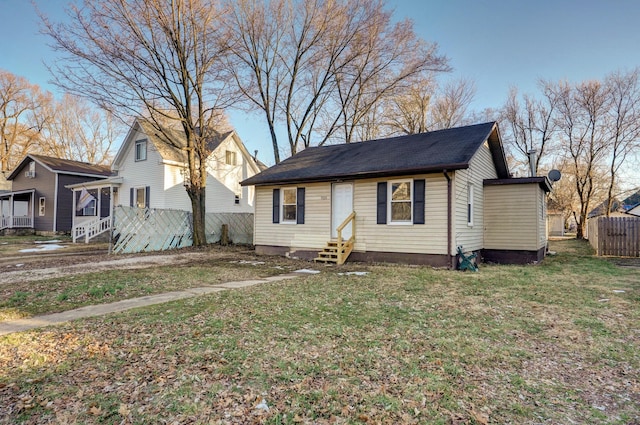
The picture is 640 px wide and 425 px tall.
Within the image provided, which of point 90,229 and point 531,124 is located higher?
point 531,124

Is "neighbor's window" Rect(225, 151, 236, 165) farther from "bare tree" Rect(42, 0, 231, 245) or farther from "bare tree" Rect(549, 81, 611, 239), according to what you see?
"bare tree" Rect(549, 81, 611, 239)

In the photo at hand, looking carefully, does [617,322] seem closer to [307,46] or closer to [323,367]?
[323,367]

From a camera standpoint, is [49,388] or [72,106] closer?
[49,388]

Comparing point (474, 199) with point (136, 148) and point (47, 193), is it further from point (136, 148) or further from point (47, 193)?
point (47, 193)

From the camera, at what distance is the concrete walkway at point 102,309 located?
184 inches

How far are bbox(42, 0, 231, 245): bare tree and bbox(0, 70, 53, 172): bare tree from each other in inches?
1153

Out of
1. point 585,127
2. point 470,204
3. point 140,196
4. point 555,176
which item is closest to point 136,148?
point 140,196

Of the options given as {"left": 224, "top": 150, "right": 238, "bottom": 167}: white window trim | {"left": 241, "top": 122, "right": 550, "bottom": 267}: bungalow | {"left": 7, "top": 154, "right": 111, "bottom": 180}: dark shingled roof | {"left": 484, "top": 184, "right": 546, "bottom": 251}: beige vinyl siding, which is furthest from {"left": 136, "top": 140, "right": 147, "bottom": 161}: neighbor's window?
{"left": 484, "top": 184, "right": 546, "bottom": 251}: beige vinyl siding

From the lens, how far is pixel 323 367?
3.43m

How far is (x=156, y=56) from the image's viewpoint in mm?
14508

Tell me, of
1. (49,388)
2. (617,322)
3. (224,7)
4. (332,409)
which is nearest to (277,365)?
(332,409)

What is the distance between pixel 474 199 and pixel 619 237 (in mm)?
7199

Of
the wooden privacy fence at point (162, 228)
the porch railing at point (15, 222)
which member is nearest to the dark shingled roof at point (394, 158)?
the wooden privacy fence at point (162, 228)

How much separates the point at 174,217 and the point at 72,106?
101 feet
